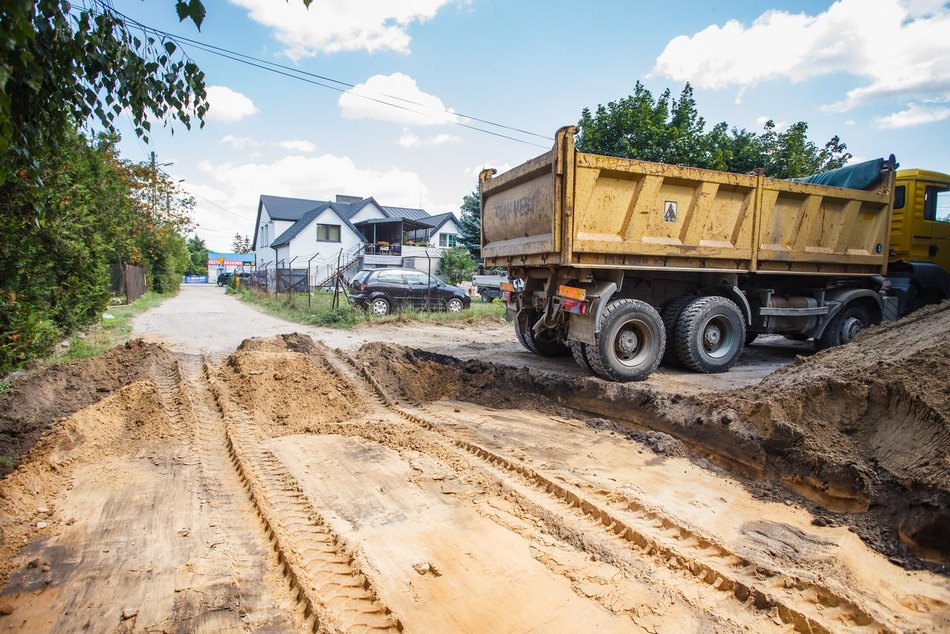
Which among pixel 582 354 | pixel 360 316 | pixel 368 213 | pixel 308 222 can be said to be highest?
pixel 368 213

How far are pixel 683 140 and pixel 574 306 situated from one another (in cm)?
1295

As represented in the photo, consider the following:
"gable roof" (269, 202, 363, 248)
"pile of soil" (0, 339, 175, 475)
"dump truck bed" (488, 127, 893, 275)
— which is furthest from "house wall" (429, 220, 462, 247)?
"pile of soil" (0, 339, 175, 475)

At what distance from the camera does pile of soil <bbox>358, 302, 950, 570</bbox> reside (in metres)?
3.57

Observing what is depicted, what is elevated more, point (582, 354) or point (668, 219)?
point (668, 219)

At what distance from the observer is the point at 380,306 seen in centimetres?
1659

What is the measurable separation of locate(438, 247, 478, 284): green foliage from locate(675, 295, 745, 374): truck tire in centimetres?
2320

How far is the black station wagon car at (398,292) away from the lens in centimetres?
1652

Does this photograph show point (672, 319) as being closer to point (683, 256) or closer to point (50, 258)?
point (683, 256)

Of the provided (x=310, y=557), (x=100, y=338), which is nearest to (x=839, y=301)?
(x=310, y=557)

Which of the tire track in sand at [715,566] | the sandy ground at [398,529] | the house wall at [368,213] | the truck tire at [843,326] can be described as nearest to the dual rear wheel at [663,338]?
the sandy ground at [398,529]

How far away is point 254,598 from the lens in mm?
2863

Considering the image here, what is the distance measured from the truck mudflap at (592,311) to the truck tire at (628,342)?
121 mm

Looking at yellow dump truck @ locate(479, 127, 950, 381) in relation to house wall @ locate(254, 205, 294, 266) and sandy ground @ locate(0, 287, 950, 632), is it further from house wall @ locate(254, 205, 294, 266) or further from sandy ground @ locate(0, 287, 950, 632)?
house wall @ locate(254, 205, 294, 266)

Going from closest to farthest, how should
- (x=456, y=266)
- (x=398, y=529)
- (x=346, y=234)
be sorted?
(x=398, y=529), (x=456, y=266), (x=346, y=234)
